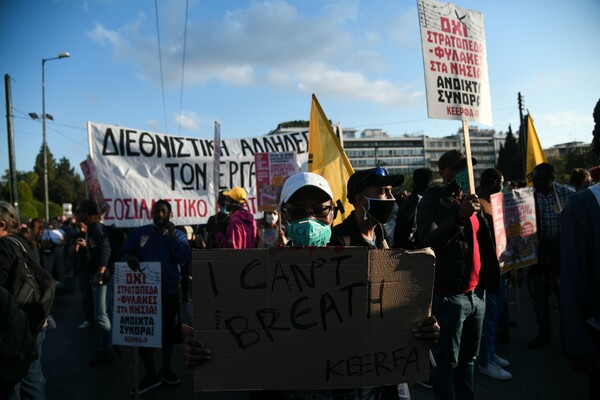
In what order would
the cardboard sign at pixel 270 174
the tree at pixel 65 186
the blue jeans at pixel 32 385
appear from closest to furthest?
the blue jeans at pixel 32 385
the cardboard sign at pixel 270 174
the tree at pixel 65 186

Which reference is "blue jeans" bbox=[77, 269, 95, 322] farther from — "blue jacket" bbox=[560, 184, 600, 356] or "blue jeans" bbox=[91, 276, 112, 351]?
"blue jacket" bbox=[560, 184, 600, 356]

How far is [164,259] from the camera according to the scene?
4555mm

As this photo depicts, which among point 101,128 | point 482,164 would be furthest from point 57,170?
point 482,164

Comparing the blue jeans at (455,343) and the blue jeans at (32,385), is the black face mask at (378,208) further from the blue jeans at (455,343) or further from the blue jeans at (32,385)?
the blue jeans at (32,385)

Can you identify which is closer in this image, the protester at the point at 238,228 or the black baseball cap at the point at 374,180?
the black baseball cap at the point at 374,180

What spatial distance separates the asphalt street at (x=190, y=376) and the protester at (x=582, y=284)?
2.28m

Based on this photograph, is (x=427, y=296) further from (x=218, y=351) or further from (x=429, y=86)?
(x=429, y=86)

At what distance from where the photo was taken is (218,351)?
159 cm

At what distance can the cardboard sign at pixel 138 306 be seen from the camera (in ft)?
14.1

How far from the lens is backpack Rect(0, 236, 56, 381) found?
2.40 m

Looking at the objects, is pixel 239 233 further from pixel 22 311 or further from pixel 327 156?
pixel 22 311

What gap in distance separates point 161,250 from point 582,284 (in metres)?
3.81

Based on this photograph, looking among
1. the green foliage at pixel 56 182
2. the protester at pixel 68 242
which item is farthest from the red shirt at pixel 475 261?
the green foliage at pixel 56 182

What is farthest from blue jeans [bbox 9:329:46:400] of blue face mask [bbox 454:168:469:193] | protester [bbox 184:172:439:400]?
blue face mask [bbox 454:168:469:193]
